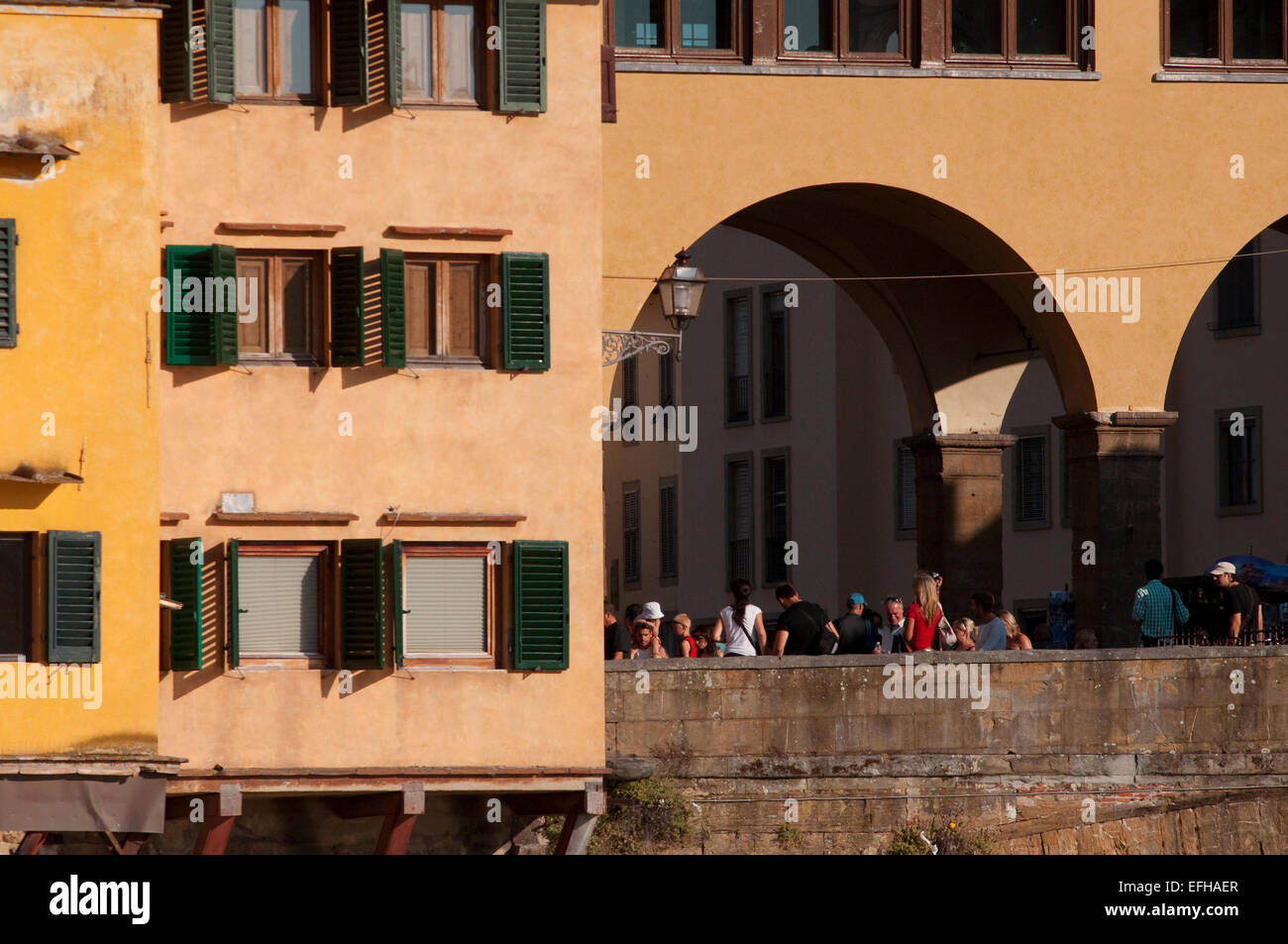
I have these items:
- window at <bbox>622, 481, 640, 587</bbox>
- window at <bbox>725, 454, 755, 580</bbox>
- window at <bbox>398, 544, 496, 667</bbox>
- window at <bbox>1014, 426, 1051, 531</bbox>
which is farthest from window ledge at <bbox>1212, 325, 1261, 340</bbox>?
window at <bbox>398, 544, 496, 667</bbox>

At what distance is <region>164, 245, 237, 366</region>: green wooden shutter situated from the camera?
82.0ft

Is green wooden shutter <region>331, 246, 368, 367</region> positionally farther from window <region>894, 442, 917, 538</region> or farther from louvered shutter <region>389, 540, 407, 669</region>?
window <region>894, 442, 917, 538</region>

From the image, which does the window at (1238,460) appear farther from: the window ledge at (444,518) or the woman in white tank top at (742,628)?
the window ledge at (444,518)

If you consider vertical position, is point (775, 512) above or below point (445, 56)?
below

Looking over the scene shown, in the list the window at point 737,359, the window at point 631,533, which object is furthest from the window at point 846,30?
the window at point 631,533

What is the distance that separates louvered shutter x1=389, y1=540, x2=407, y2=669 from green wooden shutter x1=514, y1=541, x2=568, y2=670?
1012mm

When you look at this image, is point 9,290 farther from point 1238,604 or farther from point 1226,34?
point 1226,34

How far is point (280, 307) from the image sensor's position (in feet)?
83.6

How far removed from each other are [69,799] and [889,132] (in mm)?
10988

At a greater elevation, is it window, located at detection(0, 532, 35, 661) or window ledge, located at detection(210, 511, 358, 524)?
window ledge, located at detection(210, 511, 358, 524)

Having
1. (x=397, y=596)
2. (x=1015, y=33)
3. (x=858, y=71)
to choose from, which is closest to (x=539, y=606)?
(x=397, y=596)

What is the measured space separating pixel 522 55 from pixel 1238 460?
23.3m

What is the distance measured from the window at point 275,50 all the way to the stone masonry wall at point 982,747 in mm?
5842

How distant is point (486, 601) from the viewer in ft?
84.6
